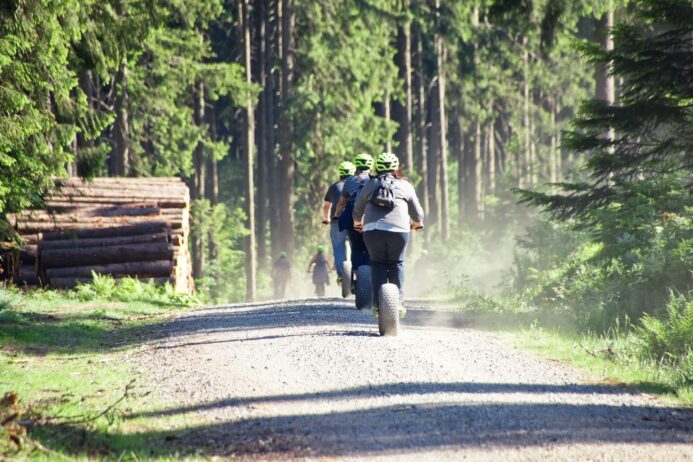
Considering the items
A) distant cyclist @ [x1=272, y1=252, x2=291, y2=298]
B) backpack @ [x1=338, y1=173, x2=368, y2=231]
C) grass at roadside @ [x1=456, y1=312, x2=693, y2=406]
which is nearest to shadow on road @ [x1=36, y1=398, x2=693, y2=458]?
grass at roadside @ [x1=456, y1=312, x2=693, y2=406]

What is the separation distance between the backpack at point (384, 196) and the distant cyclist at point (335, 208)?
10.9 ft

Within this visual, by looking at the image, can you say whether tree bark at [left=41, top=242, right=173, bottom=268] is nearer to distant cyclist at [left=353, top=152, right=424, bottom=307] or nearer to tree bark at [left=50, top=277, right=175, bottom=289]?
tree bark at [left=50, top=277, right=175, bottom=289]

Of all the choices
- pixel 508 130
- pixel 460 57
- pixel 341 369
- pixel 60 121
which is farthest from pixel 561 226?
pixel 508 130

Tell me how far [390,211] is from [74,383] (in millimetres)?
4114

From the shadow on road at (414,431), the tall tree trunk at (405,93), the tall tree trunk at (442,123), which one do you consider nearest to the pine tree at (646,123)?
the shadow on road at (414,431)

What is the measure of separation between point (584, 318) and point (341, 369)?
6.62m

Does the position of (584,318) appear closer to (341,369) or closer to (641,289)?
(641,289)

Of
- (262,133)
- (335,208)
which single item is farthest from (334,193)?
(262,133)

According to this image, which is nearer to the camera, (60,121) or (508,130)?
(60,121)

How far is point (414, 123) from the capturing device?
55.9m

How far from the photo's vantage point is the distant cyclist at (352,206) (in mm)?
14820

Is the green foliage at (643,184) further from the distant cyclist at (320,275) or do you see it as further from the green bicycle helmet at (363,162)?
the distant cyclist at (320,275)

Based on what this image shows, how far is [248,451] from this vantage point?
22.0 ft

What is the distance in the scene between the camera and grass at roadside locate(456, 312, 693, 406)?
9344mm
